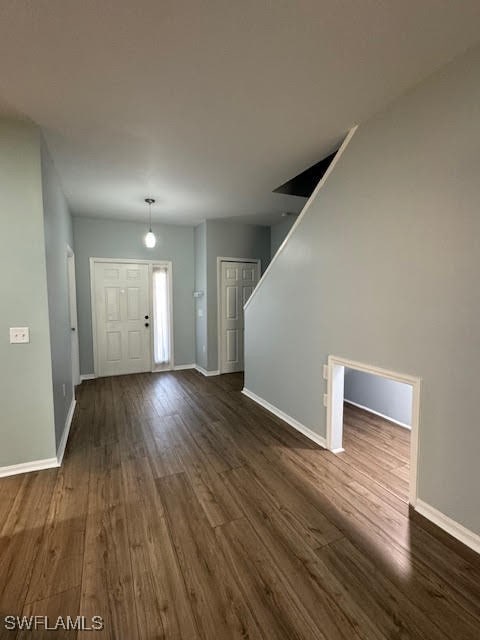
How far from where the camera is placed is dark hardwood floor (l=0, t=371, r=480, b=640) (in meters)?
1.32

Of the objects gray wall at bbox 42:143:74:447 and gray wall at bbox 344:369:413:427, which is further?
gray wall at bbox 344:369:413:427

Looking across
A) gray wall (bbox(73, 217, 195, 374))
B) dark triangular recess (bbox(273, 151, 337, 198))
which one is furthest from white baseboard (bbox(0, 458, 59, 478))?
dark triangular recess (bbox(273, 151, 337, 198))

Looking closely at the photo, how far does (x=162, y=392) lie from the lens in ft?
14.5

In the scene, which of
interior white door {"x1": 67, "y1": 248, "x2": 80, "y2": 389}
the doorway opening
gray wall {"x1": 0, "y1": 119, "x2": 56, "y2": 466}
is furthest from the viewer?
interior white door {"x1": 67, "y1": 248, "x2": 80, "y2": 389}

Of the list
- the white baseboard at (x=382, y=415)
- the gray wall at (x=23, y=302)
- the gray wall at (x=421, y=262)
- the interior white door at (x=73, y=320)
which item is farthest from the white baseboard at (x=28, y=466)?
the white baseboard at (x=382, y=415)

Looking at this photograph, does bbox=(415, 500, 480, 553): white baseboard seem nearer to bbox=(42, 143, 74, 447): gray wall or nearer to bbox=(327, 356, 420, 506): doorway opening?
bbox=(327, 356, 420, 506): doorway opening

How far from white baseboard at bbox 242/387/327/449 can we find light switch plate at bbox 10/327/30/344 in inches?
102

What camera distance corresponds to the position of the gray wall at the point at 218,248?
5188 millimetres

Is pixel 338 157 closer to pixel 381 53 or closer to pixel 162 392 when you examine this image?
pixel 381 53

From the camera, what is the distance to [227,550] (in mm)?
1681

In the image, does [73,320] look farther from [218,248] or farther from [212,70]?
[212,70]

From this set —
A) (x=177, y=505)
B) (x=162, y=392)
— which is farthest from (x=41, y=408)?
(x=162, y=392)

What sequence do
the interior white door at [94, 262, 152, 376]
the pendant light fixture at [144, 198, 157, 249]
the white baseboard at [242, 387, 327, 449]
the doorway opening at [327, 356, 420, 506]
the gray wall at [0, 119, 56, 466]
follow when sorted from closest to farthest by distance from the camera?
the doorway opening at [327, 356, 420, 506] → the gray wall at [0, 119, 56, 466] → the white baseboard at [242, 387, 327, 449] → the pendant light fixture at [144, 198, 157, 249] → the interior white door at [94, 262, 152, 376]

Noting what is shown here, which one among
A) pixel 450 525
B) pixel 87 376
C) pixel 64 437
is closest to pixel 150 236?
pixel 87 376
